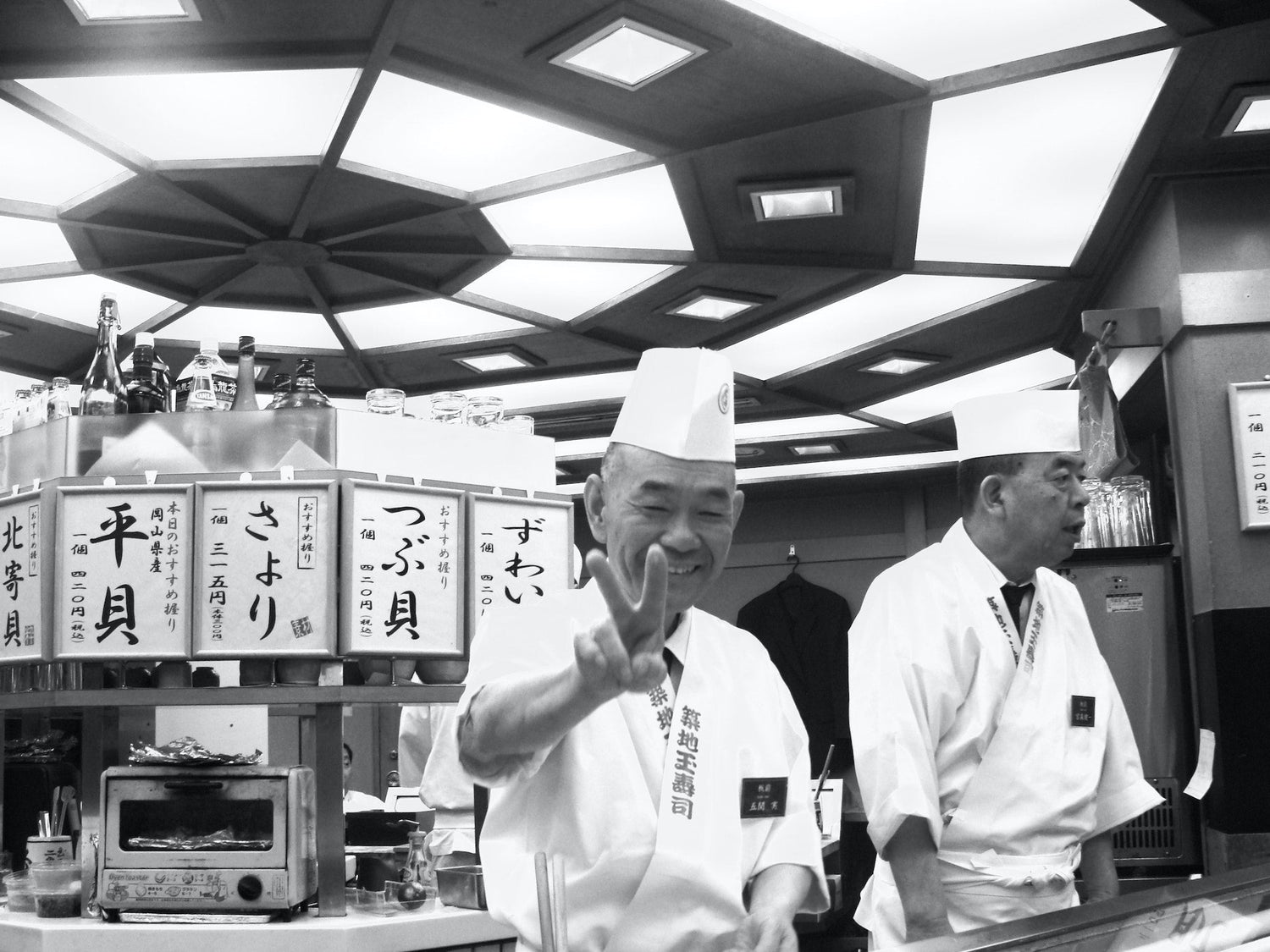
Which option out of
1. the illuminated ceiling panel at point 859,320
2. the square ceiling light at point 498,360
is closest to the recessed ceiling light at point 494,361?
the square ceiling light at point 498,360

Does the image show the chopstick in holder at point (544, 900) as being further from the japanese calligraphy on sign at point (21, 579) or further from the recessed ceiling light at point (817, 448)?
the recessed ceiling light at point (817, 448)

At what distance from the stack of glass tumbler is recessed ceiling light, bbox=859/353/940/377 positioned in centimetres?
182

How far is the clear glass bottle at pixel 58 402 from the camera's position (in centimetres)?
311

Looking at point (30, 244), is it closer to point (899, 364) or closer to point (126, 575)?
point (126, 575)

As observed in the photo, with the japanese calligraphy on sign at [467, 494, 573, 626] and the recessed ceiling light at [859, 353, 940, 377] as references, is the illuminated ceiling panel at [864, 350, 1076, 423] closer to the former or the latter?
the recessed ceiling light at [859, 353, 940, 377]

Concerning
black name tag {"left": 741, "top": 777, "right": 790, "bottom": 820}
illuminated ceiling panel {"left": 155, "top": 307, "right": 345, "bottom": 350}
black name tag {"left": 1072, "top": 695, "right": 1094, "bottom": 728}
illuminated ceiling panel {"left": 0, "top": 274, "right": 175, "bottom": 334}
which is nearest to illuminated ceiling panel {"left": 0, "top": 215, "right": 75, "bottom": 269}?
illuminated ceiling panel {"left": 0, "top": 274, "right": 175, "bottom": 334}

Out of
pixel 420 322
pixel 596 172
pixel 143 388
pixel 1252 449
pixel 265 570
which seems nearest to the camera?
pixel 265 570

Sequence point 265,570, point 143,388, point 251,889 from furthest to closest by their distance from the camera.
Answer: point 143,388 → point 265,570 → point 251,889

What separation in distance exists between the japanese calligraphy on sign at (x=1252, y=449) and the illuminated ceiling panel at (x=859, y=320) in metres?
1.29

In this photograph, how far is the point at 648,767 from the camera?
152 centimetres

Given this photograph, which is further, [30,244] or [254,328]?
[254,328]

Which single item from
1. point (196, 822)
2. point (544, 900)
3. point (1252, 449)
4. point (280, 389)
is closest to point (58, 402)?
point (280, 389)

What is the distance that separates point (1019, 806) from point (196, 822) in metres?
1.58

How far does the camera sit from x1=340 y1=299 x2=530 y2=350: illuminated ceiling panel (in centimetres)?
543
